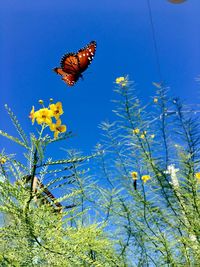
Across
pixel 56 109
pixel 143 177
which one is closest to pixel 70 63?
pixel 143 177

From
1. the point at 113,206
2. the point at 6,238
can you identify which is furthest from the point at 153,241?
the point at 6,238

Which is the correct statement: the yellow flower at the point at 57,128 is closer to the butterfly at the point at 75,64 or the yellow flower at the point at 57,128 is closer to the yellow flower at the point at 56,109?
the yellow flower at the point at 56,109

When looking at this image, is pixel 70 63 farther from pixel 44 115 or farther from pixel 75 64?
pixel 44 115

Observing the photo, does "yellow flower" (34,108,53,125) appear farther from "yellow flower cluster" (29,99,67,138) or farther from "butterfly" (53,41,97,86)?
"butterfly" (53,41,97,86)

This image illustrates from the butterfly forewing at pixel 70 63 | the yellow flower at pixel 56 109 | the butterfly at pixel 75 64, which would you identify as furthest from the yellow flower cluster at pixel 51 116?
the butterfly forewing at pixel 70 63

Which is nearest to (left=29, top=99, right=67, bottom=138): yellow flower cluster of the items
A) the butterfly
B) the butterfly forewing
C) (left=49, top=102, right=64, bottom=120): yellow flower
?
(left=49, top=102, right=64, bottom=120): yellow flower

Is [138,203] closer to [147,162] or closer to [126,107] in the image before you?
[147,162]
